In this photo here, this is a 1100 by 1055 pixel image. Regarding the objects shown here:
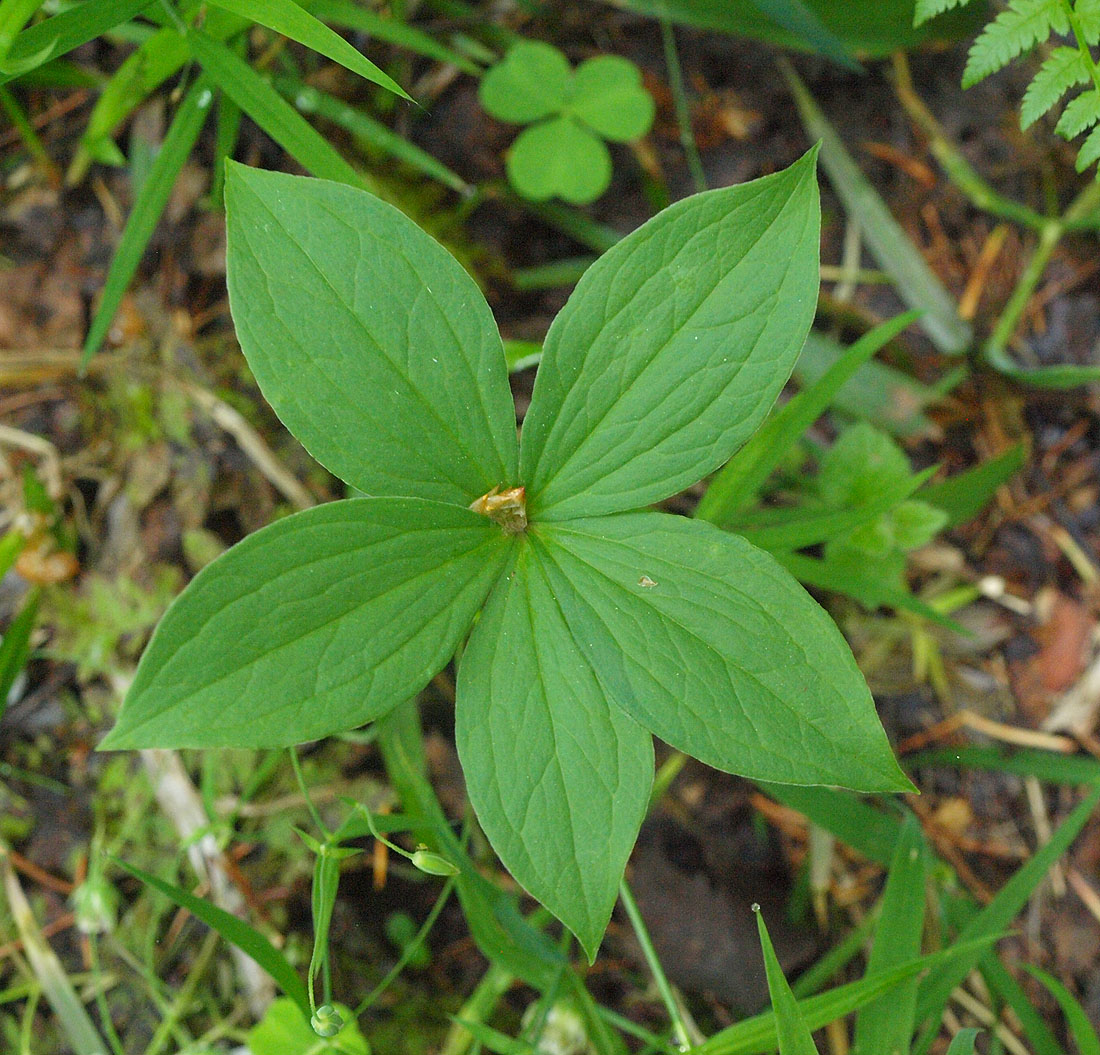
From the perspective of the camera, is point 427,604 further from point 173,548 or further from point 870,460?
point 870,460

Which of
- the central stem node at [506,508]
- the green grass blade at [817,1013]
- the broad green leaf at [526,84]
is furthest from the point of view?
the broad green leaf at [526,84]

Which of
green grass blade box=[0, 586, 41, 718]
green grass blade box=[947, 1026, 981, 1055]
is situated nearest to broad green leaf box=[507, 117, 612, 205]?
green grass blade box=[0, 586, 41, 718]

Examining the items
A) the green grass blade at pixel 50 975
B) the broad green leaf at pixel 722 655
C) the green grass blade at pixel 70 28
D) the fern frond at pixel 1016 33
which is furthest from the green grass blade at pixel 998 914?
the green grass blade at pixel 70 28

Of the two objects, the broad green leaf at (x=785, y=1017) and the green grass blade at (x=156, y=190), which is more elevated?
the green grass blade at (x=156, y=190)

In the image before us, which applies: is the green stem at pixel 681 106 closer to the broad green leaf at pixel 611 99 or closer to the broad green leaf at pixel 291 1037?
the broad green leaf at pixel 611 99

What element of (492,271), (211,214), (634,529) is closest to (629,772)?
(634,529)

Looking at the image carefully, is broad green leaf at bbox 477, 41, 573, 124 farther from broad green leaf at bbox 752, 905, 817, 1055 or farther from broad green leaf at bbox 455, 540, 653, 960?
broad green leaf at bbox 752, 905, 817, 1055
